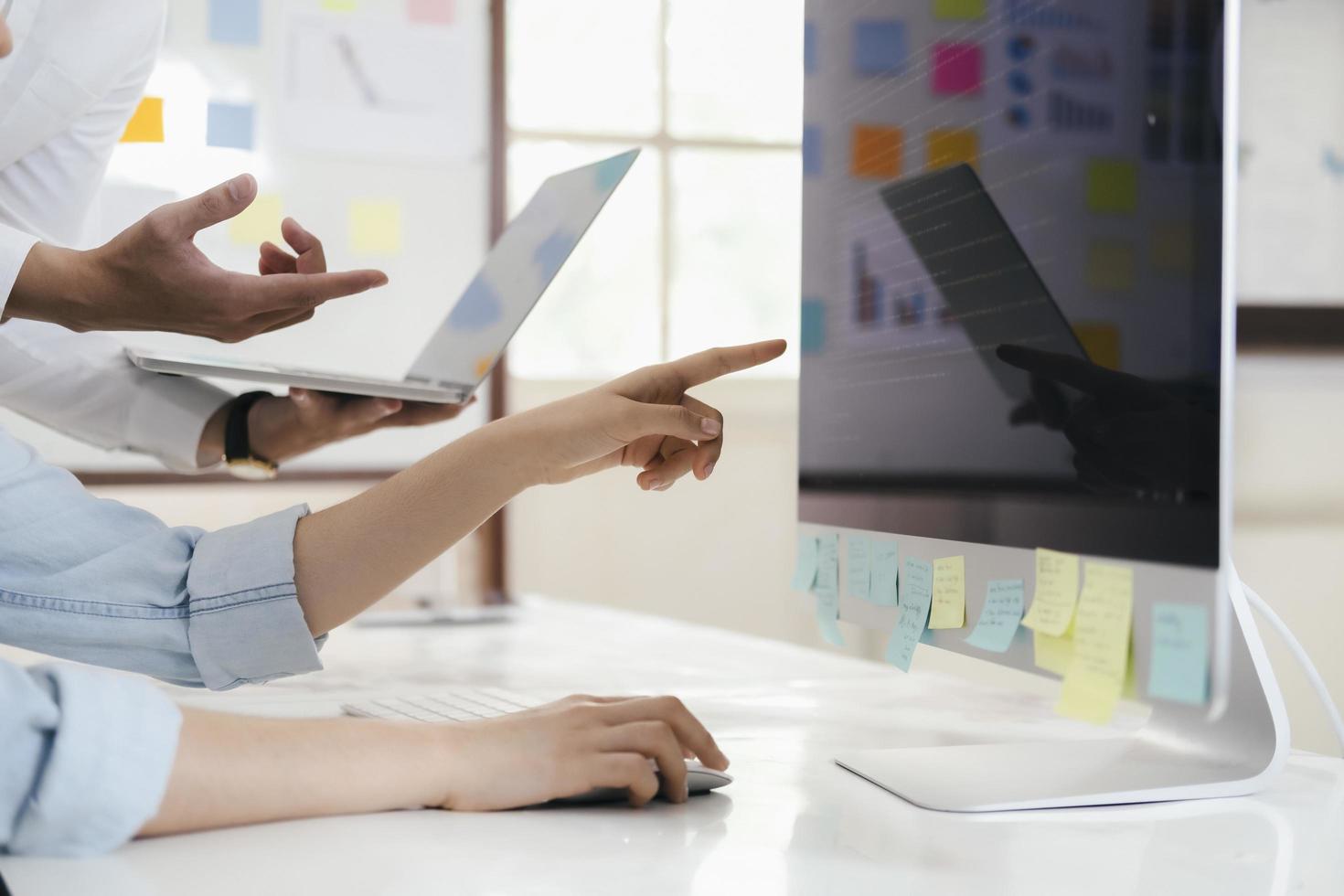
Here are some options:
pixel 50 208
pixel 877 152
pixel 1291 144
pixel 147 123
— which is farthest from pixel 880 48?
pixel 147 123

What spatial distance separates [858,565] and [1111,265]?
0.29 meters

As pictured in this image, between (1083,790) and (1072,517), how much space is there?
152mm

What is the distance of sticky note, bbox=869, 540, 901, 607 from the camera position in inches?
29.6

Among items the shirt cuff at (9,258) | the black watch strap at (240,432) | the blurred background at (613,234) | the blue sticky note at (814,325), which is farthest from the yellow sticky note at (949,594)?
the blurred background at (613,234)

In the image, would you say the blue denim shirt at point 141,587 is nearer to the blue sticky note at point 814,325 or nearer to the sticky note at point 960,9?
the blue sticky note at point 814,325

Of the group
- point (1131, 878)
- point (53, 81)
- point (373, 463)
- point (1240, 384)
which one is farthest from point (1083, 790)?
point (373, 463)

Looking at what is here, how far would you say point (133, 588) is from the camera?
0.73m

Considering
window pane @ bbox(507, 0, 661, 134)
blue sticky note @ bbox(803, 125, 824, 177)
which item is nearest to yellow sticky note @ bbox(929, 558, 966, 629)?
blue sticky note @ bbox(803, 125, 824, 177)

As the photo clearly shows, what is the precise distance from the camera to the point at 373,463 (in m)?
2.42

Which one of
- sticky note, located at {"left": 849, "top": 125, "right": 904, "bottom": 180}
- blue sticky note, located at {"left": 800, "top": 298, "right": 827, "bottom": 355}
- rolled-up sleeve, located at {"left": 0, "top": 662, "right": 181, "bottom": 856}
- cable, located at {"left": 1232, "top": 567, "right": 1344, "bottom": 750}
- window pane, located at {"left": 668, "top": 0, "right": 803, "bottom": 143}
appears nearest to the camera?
rolled-up sleeve, located at {"left": 0, "top": 662, "right": 181, "bottom": 856}

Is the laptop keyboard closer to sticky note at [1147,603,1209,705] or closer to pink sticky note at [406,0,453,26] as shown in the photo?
sticky note at [1147,603,1209,705]

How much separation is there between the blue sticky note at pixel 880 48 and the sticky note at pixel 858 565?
306mm

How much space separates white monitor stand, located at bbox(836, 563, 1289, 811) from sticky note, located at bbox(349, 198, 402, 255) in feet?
6.25

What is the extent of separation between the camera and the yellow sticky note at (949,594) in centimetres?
68
